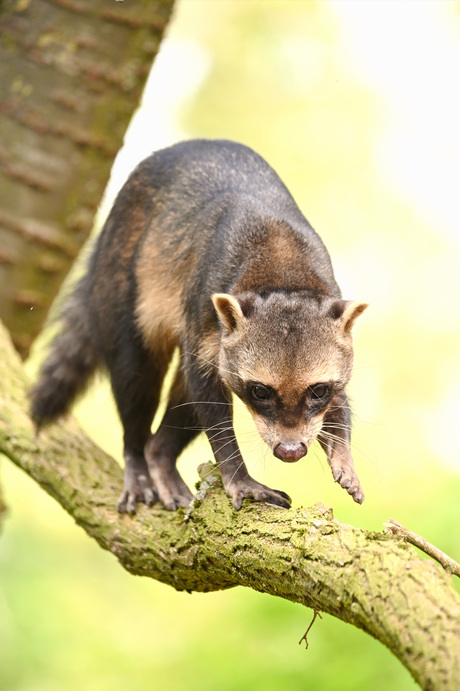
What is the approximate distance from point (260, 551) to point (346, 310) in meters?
1.70

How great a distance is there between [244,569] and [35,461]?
2506 millimetres

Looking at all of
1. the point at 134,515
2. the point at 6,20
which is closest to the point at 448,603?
the point at 134,515

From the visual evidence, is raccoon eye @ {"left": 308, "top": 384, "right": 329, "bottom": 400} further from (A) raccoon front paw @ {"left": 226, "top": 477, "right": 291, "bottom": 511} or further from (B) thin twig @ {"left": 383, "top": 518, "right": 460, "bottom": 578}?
(B) thin twig @ {"left": 383, "top": 518, "right": 460, "bottom": 578}

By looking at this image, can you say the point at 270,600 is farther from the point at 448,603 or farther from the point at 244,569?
the point at 448,603

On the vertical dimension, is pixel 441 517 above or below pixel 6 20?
below

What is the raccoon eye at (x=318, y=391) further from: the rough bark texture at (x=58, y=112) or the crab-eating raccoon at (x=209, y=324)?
the rough bark texture at (x=58, y=112)

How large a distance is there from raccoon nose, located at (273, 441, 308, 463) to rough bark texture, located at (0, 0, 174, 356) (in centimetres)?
415

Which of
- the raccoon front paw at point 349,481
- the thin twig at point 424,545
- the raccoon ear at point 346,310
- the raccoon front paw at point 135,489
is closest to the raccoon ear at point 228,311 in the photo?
the raccoon ear at point 346,310

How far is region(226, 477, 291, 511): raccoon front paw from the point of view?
16.1 feet

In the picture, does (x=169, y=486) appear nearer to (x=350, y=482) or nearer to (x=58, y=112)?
(x=350, y=482)

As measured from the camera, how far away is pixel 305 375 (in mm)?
4934

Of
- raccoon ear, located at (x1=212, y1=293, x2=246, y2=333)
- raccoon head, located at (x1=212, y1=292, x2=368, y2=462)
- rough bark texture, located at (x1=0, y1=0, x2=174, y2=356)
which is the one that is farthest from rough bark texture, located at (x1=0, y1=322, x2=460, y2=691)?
rough bark texture, located at (x1=0, y1=0, x2=174, y2=356)

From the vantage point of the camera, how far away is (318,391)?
16.5ft

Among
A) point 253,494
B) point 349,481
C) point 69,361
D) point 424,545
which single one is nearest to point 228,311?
point 253,494
